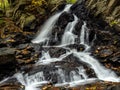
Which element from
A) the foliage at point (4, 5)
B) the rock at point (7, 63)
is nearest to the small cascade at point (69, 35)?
the rock at point (7, 63)

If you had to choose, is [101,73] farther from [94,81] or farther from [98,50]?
[98,50]

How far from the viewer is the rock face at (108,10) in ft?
58.2

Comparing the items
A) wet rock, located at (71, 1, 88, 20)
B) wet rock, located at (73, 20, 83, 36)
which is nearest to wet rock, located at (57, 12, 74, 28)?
wet rock, located at (71, 1, 88, 20)

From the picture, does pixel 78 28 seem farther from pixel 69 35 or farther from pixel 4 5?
pixel 4 5

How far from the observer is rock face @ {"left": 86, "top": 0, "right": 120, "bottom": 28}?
1774cm

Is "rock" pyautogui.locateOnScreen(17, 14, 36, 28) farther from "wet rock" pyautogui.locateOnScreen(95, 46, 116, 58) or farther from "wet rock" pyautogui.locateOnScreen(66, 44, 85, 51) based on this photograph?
"wet rock" pyautogui.locateOnScreen(95, 46, 116, 58)

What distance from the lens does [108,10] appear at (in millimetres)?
18703

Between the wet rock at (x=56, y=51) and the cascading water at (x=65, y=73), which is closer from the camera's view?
the cascading water at (x=65, y=73)

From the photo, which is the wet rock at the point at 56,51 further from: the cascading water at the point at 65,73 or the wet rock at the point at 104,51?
the wet rock at the point at 104,51

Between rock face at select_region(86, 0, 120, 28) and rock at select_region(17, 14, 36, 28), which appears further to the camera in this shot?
rock at select_region(17, 14, 36, 28)

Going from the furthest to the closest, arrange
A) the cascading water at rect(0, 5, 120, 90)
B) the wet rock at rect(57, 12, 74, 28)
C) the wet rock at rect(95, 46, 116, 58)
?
the wet rock at rect(57, 12, 74, 28) → the wet rock at rect(95, 46, 116, 58) → the cascading water at rect(0, 5, 120, 90)

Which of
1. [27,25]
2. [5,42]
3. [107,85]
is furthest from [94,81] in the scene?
[27,25]

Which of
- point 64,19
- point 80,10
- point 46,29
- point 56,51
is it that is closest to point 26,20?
point 46,29

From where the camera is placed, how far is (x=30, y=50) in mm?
15891
